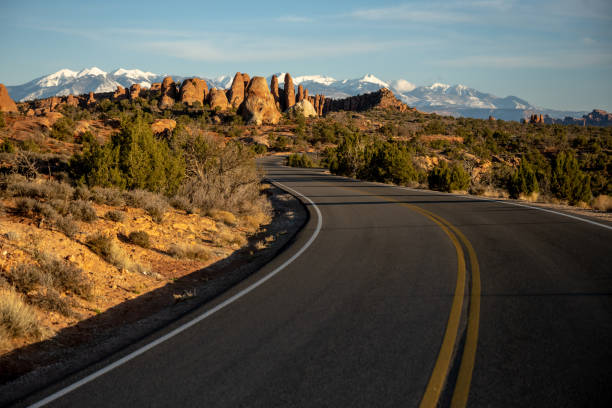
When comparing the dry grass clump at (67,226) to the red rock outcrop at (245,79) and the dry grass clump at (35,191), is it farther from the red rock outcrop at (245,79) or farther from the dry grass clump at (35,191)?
the red rock outcrop at (245,79)

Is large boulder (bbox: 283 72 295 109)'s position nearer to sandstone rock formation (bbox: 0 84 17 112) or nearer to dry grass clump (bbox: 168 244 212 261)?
sandstone rock formation (bbox: 0 84 17 112)

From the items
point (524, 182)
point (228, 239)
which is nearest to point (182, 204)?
point (228, 239)

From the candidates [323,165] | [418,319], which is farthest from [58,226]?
[323,165]

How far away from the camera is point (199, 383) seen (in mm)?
3895

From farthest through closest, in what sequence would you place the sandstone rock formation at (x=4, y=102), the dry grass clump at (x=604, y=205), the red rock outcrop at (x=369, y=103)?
1. the red rock outcrop at (x=369, y=103)
2. the sandstone rock formation at (x=4, y=102)
3. the dry grass clump at (x=604, y=205)

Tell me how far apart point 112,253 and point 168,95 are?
102 m

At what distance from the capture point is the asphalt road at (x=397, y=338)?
3631 mm

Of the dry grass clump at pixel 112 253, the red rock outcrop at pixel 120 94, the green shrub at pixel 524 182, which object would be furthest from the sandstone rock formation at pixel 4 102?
the green shrub at pixel 524 182

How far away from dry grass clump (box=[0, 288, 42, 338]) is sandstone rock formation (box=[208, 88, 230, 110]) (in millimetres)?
95942

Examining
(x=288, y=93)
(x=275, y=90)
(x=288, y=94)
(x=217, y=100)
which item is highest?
(x=275, y=90)

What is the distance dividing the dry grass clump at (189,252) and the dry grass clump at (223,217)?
3473 mm

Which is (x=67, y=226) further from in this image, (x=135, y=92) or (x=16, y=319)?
(x=135, y=92)

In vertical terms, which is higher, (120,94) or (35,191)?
(120,94)

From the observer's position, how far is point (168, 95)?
330 ft
